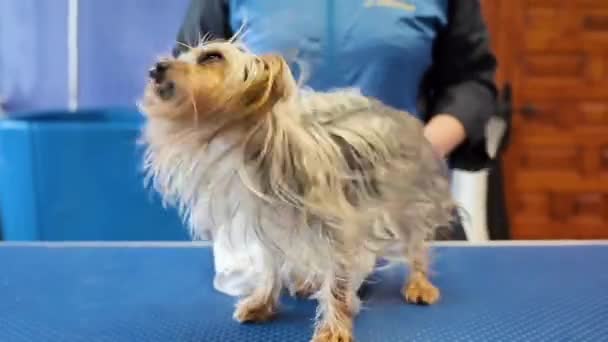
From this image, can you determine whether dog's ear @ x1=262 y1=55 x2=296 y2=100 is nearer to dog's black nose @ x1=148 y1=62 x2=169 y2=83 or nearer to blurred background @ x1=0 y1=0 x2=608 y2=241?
dog's black nose @ x1=148 y1=62 x2=169 y2=83

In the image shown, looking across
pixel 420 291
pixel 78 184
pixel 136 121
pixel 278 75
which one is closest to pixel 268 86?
pixel 278 75

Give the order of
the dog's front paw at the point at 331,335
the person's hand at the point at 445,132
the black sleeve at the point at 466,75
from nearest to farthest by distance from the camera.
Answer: the dog's front paw at the point at 331,335, the person's hand at the point at 445,132, the black sleeve at the point at 466,75

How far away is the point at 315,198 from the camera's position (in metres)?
0.76

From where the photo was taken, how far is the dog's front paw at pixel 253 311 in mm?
897

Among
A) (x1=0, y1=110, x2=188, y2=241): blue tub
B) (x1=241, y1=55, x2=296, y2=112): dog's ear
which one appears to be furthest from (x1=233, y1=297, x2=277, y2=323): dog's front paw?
(x1=0, y1=110, x2=188, y2=241): blue tub

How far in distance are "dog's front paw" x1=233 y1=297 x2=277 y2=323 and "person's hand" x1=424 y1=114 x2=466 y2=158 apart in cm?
38

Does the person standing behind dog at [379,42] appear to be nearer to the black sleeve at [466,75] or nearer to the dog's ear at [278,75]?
the black sleeve at [466,75]

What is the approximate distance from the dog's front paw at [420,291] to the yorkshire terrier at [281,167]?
0.07 meters

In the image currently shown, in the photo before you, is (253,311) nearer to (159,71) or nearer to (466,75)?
(159,71)

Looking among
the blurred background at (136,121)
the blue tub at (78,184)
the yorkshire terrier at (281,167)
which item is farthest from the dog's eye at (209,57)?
the blue tub at (78,184)

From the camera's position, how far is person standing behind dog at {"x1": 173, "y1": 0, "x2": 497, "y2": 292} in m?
1.21

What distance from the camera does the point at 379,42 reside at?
1.21 metres

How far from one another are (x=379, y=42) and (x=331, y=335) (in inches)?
21.1

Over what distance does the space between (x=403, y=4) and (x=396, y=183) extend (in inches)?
18.0
